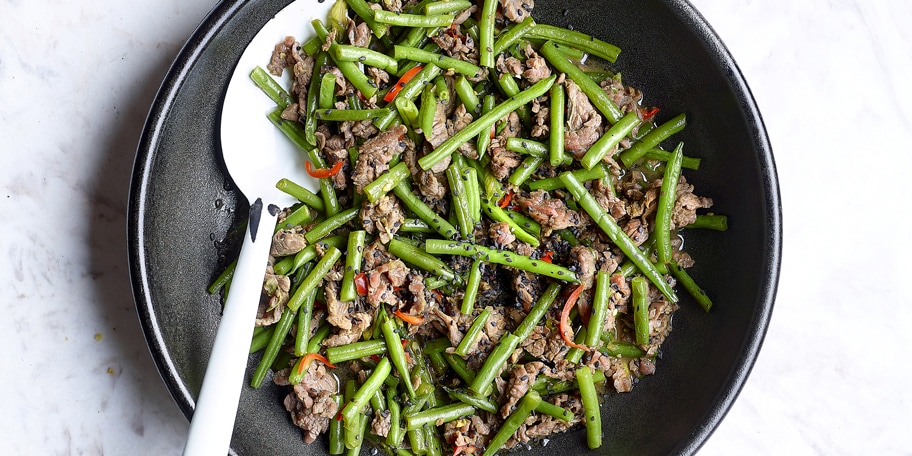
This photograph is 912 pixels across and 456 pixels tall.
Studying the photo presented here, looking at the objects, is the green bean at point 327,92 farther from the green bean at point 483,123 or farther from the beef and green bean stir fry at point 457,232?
the green bean at point 483,123

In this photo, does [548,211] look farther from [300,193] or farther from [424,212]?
[300,193]

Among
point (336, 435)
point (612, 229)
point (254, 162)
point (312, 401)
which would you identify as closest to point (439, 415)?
point (336, 435)

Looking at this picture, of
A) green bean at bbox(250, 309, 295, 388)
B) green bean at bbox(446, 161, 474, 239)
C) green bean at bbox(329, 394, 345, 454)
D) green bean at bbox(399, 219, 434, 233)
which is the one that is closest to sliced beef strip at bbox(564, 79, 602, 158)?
green bean at bbox(446, 161, 474, 239)

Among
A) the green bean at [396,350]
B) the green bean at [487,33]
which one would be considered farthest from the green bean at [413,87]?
the green bean at [396,350]

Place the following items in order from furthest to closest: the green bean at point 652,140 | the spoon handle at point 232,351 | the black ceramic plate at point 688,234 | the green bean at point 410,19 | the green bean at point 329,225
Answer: the green bean at point 652,140, the green bean at point 329,225, the green bean at point 410,19, the black ceramic plate at point 688,234, the spoon handle at point 232,351

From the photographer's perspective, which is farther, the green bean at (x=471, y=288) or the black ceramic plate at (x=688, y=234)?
the green bean at (x=471, y=288)

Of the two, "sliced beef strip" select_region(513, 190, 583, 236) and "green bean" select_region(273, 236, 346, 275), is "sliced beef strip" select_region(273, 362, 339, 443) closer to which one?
"green bean" select_region(273, 236, 346, 275)
